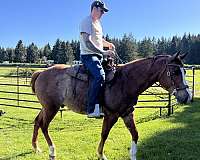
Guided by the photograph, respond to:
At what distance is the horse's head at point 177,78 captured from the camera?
494 centimetres

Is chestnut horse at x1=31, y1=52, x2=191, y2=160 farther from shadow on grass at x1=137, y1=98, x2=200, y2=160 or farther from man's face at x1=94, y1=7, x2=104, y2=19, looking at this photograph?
man's face at x1=94, y1=7, x2=104, y2=19

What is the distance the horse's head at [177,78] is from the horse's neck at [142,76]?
250mm

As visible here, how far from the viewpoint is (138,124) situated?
9422 millimetres

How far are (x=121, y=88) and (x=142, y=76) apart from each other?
0.39 metres

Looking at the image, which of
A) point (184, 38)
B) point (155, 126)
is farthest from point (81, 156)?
point (184, 38)

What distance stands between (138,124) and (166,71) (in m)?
4.58

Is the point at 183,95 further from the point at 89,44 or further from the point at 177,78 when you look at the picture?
the point at 89,44

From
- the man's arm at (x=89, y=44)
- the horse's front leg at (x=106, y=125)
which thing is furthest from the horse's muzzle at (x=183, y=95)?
the man's arm at (x=89, y=44)

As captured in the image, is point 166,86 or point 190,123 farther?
point 190,123

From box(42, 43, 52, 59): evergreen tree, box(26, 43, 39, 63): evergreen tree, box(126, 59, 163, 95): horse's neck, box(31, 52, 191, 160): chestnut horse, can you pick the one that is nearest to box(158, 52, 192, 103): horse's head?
box(31, 52, 191, 160): chestnut horse

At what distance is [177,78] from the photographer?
16.4 ft

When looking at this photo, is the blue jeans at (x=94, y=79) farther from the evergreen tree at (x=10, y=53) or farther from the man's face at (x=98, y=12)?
the evergreen tree at (x=10, y=53)

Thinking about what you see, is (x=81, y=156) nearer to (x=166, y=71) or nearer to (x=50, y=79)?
(x=50, y=79)

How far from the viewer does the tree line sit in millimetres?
76938
